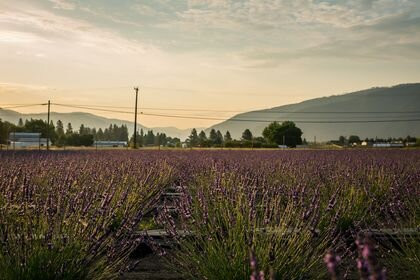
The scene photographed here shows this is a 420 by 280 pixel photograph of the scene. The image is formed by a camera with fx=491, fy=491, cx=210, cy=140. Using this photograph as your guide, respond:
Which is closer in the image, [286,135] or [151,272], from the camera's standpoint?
[151,272]

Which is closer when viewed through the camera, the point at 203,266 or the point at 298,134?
the point at 203,266

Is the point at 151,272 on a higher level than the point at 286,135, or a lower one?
Result: lower

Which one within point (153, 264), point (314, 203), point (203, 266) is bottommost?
point (153, 264)

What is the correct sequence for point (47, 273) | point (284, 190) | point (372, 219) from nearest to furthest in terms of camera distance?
1. point (47, 273)
2. point (372, 219)
3. point (284, 190)

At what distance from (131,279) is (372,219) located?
2.72 meters

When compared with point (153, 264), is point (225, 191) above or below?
above

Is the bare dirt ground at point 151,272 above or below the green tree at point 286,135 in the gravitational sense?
below

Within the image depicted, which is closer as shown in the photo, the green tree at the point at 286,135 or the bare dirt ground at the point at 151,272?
the bare dirt ground at the point at 151,272

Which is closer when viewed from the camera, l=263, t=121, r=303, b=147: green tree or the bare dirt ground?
the bare dirt ground

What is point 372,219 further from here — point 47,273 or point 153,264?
point 47,273

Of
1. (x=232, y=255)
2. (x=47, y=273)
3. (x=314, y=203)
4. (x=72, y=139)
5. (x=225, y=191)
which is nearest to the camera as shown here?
(x=47, y=273)

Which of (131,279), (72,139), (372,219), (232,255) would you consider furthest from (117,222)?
(72,139)

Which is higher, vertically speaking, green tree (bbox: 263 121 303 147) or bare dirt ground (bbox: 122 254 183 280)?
green tree (bbox: 263 121 303 147)

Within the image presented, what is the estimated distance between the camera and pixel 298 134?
88.7 m
